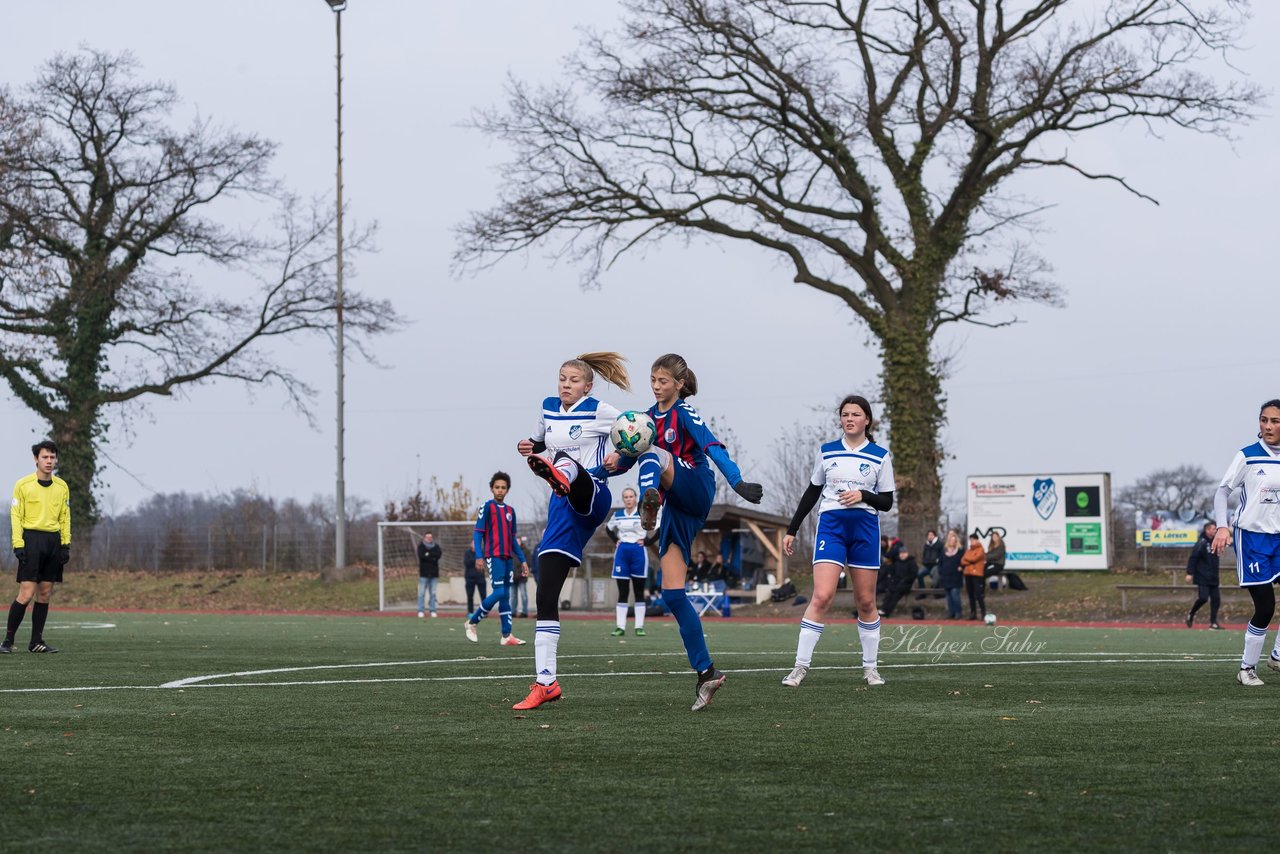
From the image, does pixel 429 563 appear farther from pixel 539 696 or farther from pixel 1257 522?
pixel 539 696

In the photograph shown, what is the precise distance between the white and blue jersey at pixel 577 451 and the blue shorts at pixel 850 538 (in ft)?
6.97

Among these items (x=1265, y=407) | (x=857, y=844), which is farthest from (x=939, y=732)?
(x=1265, y=407)

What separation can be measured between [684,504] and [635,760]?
2.84m

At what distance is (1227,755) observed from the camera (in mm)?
6527

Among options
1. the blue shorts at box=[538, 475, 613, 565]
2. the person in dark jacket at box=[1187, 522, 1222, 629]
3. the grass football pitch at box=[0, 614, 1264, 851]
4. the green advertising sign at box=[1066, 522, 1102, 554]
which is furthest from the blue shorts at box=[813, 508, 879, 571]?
the green advertising sign at box=[1066, 522, 1102, 554]

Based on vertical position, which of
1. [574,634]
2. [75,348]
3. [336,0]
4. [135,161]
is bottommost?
[574,634]

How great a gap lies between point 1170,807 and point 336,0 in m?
42.5

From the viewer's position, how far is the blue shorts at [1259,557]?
1062 centimetres

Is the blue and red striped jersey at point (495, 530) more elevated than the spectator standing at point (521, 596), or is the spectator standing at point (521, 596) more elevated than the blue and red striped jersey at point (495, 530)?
the blue and red striped jersey at point (495, 530)

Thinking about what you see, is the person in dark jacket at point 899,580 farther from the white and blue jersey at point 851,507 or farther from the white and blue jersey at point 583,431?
the white and blue jersey at point 583,431

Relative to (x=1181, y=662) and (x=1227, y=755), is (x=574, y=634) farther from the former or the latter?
(x=1227, y=755)

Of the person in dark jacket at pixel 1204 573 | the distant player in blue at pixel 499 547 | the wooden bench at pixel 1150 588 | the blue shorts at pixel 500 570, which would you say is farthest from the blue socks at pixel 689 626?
the wooden bench at pixel 1150 588

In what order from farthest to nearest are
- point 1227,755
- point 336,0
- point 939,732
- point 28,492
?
point 336,0 < point 28,492 < point 939,732 < point 1227,755

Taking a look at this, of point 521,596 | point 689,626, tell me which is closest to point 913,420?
point 521,596
